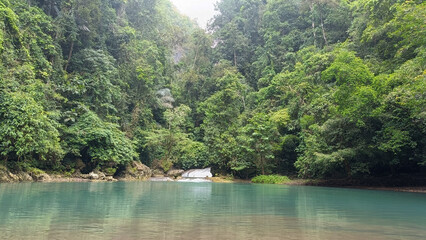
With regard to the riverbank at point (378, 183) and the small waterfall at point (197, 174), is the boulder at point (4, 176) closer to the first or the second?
the small waterfall at point (197, 174)

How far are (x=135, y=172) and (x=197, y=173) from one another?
6.12m

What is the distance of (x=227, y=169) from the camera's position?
3042cm

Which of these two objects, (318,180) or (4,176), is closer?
(4,176)

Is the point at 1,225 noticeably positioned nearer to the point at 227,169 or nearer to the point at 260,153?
the point at 260,153

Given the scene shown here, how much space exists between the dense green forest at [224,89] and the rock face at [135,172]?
3.02 feet

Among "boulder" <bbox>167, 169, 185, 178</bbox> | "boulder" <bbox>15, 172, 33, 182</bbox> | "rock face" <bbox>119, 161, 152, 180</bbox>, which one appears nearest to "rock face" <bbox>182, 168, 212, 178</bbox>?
"boulder" <bbox>167, 169, 185, 178</bbox>

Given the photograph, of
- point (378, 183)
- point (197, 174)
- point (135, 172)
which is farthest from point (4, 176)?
point (378, 183)

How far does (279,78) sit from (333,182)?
13.6m

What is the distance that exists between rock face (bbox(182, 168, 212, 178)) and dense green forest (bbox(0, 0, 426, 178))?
978 millimetres

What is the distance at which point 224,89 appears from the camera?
3241cm

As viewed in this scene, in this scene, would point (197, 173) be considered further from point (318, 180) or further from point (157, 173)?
point (318, 180)

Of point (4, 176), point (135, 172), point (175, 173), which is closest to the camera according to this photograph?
point (4, 176)

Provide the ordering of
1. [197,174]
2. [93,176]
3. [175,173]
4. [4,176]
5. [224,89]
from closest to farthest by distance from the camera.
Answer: [4,176]
[93,176]
[197,174]
[175,173]
[224,89]

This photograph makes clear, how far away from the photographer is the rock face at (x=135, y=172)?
27689 millimetres
